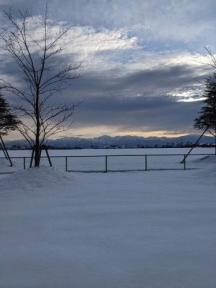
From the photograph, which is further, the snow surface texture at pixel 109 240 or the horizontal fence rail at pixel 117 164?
the horizontal fence rail at pixel 117 164

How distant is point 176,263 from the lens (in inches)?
252

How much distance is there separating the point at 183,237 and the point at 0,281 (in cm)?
351

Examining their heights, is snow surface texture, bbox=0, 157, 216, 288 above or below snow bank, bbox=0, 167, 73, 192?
below

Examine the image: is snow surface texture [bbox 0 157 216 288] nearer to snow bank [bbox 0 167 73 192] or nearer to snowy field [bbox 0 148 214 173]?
snow bank [bbox 0 167 73 192]

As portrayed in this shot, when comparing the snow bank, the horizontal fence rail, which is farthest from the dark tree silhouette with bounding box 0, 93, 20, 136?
the snow bank

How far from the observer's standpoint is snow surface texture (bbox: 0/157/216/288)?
580 centimetres

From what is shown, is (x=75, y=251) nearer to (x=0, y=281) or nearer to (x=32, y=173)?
(x=0, y=281)

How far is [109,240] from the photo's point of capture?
7.89 meters

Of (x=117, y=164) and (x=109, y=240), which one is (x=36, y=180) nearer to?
(x=109, y=240)

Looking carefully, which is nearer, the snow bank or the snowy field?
the snow bank

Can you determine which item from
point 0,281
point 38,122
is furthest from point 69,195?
point 0,281

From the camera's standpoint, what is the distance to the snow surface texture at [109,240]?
19.0 feet

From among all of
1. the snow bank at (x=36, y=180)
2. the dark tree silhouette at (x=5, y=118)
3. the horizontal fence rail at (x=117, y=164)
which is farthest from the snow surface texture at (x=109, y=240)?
the dark tree silhouette at (x=5, y=118)

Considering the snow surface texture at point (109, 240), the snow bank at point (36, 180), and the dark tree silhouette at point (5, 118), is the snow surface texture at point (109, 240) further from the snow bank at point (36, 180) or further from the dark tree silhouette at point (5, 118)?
the dark tree silhouette at point (5, 118)
